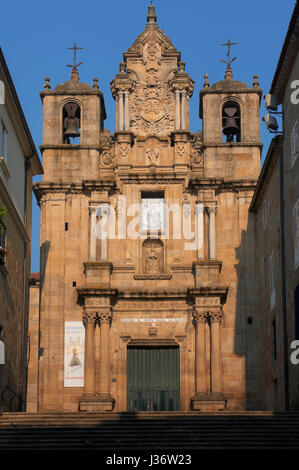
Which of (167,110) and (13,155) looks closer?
(13,155)

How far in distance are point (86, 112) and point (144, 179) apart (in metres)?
4.12

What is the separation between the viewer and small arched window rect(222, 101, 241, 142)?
167 feet

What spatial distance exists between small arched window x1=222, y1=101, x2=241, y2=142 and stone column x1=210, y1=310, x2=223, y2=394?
8.46 m

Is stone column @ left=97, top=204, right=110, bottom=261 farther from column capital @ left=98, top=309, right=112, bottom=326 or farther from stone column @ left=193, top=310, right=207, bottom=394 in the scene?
stone column @ left=193, top=310, right=207, bottom=394

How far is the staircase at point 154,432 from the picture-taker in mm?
31875

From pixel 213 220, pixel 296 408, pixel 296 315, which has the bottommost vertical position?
pixel 296 408

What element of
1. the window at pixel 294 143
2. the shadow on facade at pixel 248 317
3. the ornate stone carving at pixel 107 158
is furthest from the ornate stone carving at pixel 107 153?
the window at pixel 294 143

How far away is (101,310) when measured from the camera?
158 ft

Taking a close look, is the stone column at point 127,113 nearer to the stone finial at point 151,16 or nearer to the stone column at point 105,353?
the stone finial at point 151,16

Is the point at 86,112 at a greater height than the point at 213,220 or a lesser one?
greater

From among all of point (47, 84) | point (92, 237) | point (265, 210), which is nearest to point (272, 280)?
point (265, 210)

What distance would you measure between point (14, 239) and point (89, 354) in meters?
8.05
